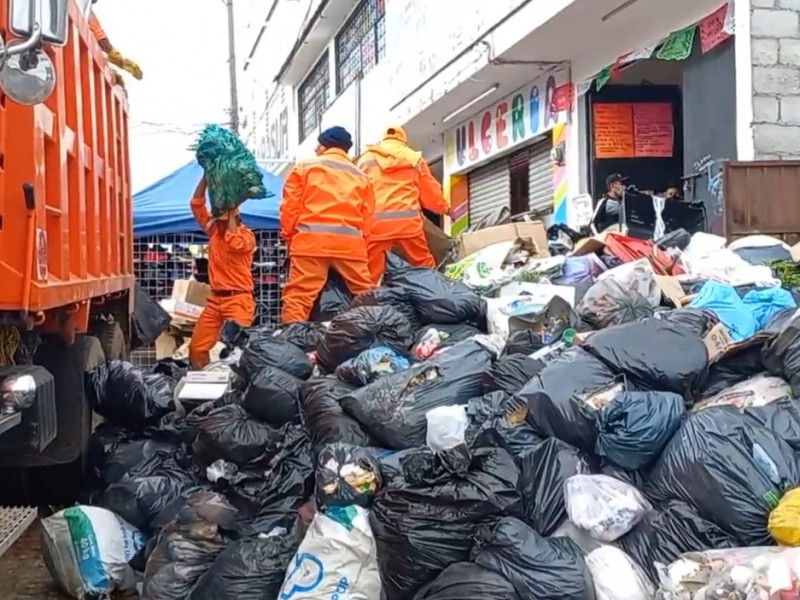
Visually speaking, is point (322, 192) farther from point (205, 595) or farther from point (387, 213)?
point (205, 595)

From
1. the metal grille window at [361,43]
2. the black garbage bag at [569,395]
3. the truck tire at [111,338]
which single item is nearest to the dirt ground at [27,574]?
the truck tire at [111,338]

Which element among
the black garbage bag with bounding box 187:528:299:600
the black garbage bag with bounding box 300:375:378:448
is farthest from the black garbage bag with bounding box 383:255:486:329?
the black garbage bag with bounding box 187:528:299:600

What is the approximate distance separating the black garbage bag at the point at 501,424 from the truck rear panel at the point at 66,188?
60.1 inches

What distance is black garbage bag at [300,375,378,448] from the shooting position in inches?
163

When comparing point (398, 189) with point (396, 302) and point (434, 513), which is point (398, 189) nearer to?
point (396, 302)

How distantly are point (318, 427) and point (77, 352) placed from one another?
1.13 m

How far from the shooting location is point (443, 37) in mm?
12312

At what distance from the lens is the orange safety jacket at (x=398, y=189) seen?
7.28 metres

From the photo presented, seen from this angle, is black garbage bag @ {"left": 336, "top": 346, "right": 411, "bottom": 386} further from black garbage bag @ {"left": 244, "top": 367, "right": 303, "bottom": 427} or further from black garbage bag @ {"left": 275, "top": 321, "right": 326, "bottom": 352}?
black garbage bag @ {"left": 275, "top": 321, "right": 326, "bottom": 352}

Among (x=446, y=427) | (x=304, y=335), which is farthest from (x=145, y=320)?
(x=446, y=427)

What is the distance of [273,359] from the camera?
5.11 m

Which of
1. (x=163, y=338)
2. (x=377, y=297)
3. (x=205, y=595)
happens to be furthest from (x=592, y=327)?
(x=163, y=338)

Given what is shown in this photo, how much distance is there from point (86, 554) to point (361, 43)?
15276mm

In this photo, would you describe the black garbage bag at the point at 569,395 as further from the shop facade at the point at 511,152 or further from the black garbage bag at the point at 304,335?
the shop facade at the point at 511,152
